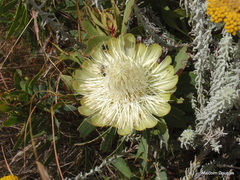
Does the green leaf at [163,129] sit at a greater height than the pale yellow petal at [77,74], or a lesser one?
lesser

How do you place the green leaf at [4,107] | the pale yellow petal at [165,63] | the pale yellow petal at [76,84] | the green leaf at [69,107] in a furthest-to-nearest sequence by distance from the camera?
the green leaf at [69,107] → the green leaf at [4,107] → the pale yellow petal at [76,84] → the pale yellow petal at [165,63]

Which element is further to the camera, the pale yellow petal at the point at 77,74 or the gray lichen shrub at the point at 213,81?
the pale yellow petal at the point at 77,74

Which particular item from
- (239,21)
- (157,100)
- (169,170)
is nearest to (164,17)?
(157,100)

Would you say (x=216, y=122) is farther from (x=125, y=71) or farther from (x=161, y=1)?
(x=161, y=1)

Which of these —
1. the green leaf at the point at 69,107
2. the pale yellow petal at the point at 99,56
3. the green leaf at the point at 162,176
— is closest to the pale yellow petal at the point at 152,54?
the pale yellow petal at the point at 99,56

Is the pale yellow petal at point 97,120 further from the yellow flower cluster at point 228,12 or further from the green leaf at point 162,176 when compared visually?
the yellow flower cluster at point 228,12

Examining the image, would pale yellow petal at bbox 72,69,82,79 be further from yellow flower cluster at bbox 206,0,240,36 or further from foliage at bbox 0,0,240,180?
yellow flower cluster at bbox 206,0,240,36

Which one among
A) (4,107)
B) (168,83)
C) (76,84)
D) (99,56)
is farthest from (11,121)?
(168,83)

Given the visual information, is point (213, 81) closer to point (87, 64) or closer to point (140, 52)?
point (140, 52)
